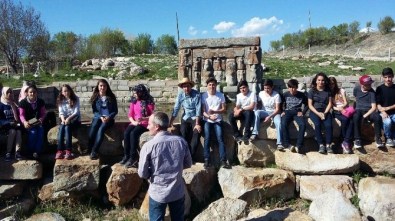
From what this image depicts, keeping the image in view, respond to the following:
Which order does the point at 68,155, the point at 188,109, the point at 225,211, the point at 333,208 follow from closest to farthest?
the point at 333,208 → the point at 225,211 → the point at 68,155 → the point at 188,109

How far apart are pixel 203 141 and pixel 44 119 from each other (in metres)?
A: 2.75

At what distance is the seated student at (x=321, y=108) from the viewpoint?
5988 mm

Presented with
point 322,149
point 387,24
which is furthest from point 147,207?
point 387,24

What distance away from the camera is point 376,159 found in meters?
5.95

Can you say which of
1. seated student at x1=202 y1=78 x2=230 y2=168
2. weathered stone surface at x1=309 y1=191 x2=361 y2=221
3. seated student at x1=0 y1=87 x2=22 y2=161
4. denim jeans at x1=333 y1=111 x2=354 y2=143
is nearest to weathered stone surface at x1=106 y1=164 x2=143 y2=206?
seated student at x1=202 y1=78 x2=230 y2=168

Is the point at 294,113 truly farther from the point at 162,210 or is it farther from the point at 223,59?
the point at 223,59

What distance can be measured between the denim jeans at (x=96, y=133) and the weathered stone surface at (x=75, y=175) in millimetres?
317

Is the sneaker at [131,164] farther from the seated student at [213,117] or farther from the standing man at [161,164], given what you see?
the standing man at [161,164]

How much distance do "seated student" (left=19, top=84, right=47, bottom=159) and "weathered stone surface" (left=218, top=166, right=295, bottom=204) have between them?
3.05 metres

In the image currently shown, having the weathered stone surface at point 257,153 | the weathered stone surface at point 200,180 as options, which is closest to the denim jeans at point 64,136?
the weathered stone surface at point 200,180

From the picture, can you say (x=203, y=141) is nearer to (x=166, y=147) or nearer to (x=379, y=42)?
(x=166, y=147)

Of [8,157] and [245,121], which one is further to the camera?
[245,121]

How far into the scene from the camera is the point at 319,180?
5.75 m

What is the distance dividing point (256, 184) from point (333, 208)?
1250 millimetres
